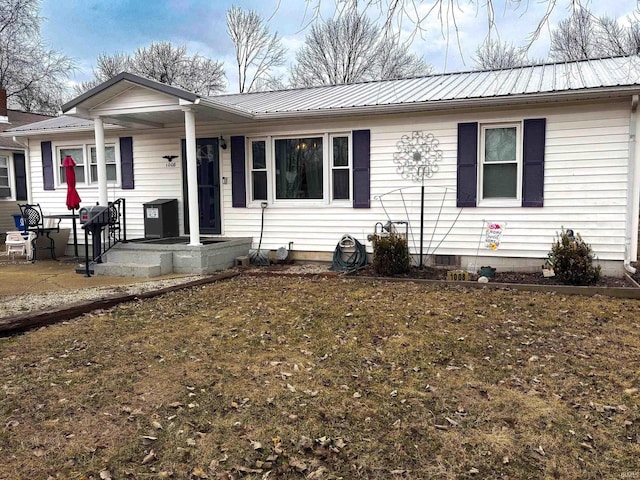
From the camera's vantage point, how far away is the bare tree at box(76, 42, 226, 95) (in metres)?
28.0

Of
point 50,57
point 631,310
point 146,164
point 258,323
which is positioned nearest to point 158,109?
point 146,164

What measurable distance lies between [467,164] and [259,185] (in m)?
3.89

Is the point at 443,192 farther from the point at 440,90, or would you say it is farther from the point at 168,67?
the point at 168,67

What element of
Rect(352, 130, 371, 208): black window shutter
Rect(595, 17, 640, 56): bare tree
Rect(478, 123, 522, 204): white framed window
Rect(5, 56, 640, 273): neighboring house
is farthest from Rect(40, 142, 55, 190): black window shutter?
Rect(595, 17, 640, 56): bare tree

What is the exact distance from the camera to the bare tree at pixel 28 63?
781 inches

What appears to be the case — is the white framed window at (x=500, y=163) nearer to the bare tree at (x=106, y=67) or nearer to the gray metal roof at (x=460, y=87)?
the gray metal roof at (x=460, y=87)

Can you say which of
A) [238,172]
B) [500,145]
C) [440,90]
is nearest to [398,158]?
[440,90]

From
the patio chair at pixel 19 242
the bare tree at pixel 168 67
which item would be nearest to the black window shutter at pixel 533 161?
the patio chair at pixel 19 242

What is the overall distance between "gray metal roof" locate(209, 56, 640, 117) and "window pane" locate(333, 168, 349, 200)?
1.18 m

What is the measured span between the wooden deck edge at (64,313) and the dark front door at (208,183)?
2.73 meters

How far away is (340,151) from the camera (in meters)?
8.61

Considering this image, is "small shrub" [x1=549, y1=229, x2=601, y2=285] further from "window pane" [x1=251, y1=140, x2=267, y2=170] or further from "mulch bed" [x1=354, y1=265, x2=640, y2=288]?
"window pane" [x1=251, y1=140, x2=267, y2=170]

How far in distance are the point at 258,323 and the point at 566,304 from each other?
3.65 m

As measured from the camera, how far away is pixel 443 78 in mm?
9734
